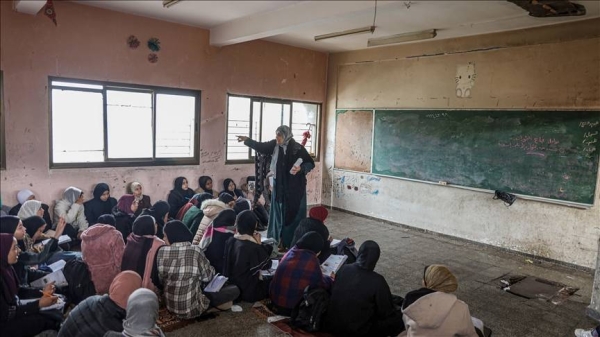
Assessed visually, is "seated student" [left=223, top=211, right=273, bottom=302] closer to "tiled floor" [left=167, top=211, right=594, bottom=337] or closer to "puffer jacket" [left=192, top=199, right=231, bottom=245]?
"tiled floor" [left=167, top=211, right=594, bottom=337]

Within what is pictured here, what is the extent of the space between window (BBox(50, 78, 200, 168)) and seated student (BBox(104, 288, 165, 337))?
11.9 ft

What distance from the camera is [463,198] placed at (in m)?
5.85

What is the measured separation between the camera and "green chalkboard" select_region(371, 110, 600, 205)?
4.80 metres

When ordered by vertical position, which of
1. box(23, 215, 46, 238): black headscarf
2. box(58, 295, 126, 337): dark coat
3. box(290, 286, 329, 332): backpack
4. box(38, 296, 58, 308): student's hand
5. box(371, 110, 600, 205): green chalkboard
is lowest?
box(290, 286, 329, 332): backpack

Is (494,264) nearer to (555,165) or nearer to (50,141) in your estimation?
(555,165)

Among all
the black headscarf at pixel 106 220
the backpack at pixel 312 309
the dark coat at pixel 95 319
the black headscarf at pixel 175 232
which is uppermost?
the black headscarf at pixel 175 232

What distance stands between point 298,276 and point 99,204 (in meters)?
3.08

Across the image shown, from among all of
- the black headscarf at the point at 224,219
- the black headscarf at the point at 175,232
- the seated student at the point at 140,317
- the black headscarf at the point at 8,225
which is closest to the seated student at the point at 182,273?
the black headscarf at the point at 175,232

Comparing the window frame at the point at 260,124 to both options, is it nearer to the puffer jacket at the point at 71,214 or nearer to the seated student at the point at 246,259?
the puffer jacket at the point at 71,214

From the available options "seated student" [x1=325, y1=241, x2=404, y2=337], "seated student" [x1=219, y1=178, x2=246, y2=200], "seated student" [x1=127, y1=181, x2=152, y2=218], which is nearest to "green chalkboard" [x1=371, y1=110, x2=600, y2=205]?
"seated student" [x1=219, y1=178, x2=246, y2=200]

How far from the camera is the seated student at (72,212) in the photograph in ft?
15.1

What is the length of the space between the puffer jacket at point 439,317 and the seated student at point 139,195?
3.87 m

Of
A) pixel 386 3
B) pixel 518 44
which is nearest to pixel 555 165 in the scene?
pixel 518 44

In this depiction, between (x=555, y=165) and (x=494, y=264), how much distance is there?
143 cm
